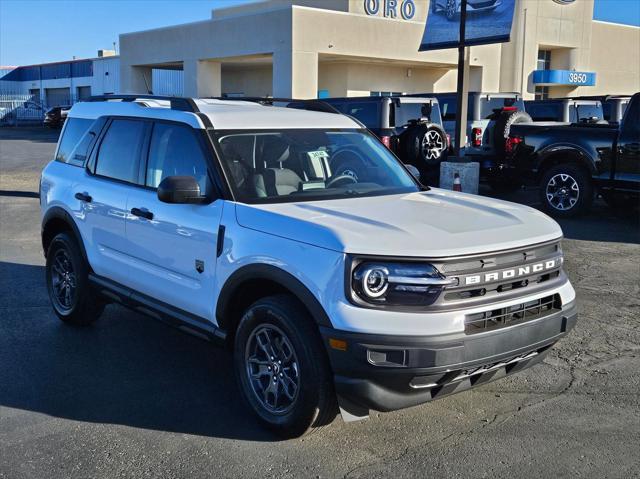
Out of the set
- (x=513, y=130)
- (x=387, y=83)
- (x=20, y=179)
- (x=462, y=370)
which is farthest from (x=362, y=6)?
(x=462, y=370)

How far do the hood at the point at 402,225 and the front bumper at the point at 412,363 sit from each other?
442 millimetres

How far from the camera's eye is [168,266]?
488cm

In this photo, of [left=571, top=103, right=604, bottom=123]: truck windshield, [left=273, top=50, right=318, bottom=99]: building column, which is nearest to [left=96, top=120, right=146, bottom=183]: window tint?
[left=571, top=103, right=604, bottom=123]: truck windshield

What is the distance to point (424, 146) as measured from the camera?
14.1m

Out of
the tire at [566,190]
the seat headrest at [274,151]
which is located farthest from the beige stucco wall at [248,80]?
the seat headrest at [274,151]

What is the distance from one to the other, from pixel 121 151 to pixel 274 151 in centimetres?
144

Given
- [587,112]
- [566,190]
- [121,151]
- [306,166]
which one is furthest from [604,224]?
[121,151]

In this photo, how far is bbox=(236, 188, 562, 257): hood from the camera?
3.71 metres

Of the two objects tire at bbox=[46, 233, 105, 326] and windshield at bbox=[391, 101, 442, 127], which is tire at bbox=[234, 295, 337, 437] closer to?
tire at bbox=[46, 233, 105, 326]

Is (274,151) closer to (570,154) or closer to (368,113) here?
(570,154)

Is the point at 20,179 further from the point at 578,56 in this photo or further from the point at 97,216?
the point at 578,56

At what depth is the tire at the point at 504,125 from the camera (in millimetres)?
13852

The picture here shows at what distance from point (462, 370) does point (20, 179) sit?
57.1 feet

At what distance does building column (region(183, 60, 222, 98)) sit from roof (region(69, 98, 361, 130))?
28.7 meters
